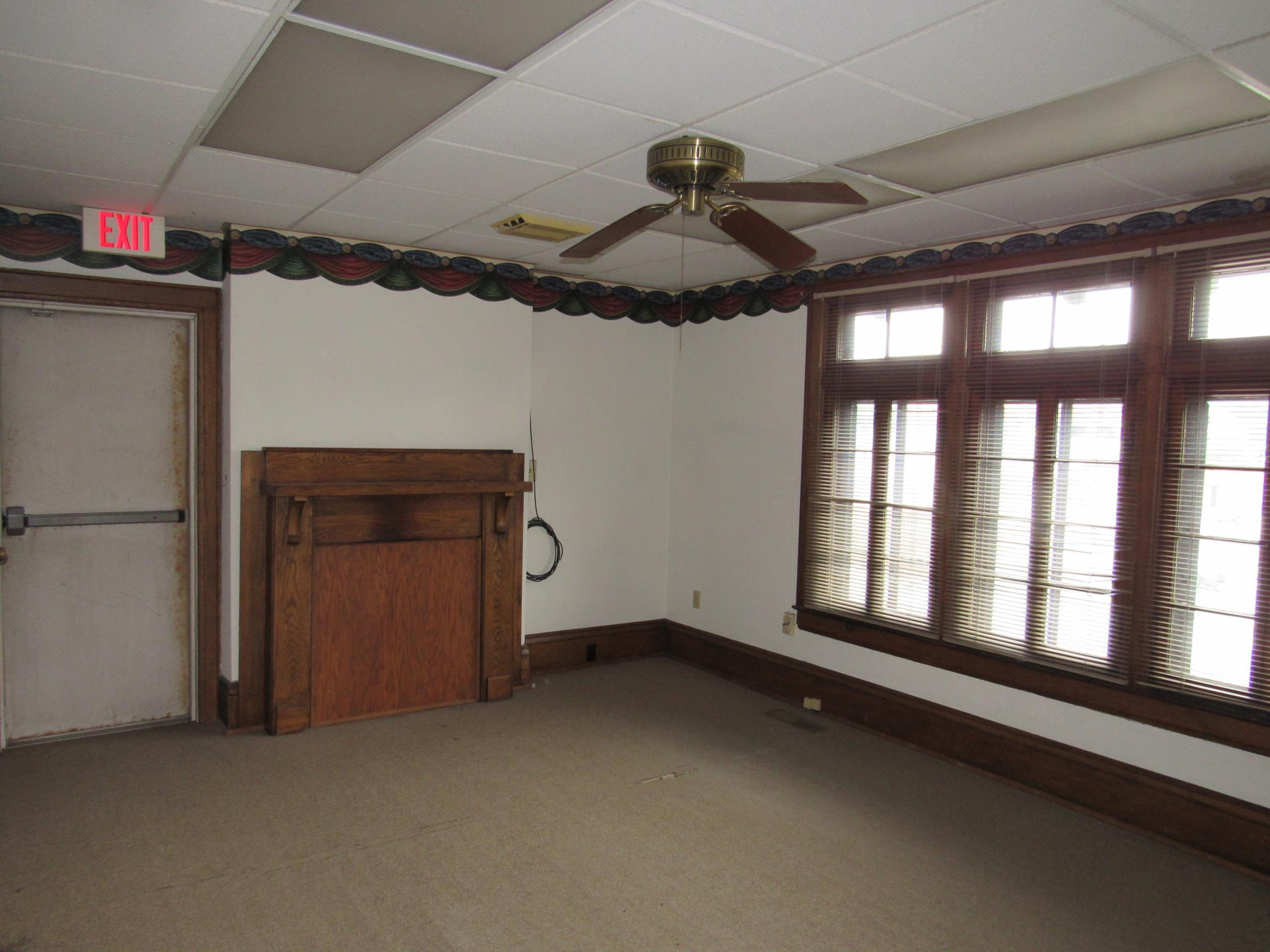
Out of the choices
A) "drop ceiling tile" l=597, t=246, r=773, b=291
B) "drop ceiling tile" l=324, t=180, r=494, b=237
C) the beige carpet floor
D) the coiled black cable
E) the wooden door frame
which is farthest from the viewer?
the coiled black cable

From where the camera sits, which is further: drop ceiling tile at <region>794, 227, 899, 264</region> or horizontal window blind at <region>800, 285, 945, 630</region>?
horizontal window blind at <region>800, 285, 945, 630</region>

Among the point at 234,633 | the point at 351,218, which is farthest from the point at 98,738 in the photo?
the point at 351,218

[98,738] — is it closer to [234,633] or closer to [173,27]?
[234,633]

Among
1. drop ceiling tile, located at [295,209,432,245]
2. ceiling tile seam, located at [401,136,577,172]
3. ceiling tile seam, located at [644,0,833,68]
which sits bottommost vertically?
ceiling tile seam, located at [644,0,833,68]

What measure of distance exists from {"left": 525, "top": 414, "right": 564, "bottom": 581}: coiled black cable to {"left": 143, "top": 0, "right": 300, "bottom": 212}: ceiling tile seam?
8.46 ft

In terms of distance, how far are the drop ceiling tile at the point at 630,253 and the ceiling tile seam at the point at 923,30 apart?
1934 millimetres

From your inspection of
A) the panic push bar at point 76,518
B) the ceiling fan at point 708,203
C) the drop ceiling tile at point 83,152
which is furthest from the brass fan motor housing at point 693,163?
the panic push bar at point 76,518

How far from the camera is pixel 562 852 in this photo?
3.22 meters

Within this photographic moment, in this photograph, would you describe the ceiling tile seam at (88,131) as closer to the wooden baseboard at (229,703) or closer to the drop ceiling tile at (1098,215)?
the wooden baseboard at (229,703)

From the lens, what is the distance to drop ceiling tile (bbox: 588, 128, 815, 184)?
114 inches

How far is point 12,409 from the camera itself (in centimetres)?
402

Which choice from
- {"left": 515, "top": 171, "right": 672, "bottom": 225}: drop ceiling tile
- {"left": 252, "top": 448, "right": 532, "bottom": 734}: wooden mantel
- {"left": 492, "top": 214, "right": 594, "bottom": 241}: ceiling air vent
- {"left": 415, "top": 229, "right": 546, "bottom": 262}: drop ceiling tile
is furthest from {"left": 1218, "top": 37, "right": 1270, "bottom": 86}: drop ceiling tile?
{"left": 252, "top": 448, "right": 532, "bottom": 734}: wooden mantel

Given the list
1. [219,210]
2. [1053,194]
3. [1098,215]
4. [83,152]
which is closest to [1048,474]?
[1098,215]

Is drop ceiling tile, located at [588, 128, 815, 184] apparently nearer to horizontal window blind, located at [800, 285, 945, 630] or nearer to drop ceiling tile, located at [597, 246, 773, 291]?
drop ceiling tile, located at [597, 246, 773, 291]
